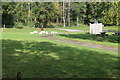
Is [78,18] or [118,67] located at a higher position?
[78,18]

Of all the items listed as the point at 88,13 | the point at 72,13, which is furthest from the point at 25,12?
the point at 88,13

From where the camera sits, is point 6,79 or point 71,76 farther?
point 71,76

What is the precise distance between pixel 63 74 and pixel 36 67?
1653mm

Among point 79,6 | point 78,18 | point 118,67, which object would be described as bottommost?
point 118,67

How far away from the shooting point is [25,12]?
203 ft

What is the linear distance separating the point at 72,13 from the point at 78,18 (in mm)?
2954

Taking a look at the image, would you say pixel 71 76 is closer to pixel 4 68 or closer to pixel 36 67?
pixel 36 67

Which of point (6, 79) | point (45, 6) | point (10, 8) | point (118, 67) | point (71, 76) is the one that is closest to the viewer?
point (6, 79)

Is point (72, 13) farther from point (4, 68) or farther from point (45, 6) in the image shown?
point (4, 68)

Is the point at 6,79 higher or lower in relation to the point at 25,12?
lower

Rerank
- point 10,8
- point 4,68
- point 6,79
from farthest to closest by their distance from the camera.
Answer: point 10,8 → point 4,68 → point 6,79

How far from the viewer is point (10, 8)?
5391 cm

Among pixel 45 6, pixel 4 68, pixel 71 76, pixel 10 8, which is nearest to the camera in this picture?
pixel 71 76

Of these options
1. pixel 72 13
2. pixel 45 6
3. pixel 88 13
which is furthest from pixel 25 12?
pixel 88 13
